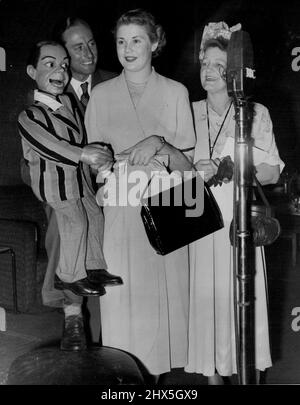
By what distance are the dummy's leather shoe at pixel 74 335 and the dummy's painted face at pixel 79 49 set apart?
0.90 m

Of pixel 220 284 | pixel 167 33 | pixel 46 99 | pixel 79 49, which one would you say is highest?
pixel 167 33

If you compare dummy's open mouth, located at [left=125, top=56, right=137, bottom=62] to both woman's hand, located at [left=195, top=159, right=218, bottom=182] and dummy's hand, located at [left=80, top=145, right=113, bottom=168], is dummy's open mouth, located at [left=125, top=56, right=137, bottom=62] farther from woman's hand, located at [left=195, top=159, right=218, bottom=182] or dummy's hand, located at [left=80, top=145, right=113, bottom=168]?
woman's hand, located at [left=195, top=159, right=218, bottom=182]

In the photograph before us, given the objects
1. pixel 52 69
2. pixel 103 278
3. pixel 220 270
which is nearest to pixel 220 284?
pixel 220 270

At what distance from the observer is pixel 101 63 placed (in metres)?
3.08

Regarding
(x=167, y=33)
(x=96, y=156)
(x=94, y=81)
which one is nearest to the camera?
(x=96, y=156)

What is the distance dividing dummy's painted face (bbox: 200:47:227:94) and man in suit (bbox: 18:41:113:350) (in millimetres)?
492

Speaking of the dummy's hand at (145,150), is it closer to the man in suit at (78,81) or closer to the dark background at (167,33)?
the man in suit at (78,81)

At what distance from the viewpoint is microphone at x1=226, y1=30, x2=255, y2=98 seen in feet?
4.77

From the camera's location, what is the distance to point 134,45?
169cm

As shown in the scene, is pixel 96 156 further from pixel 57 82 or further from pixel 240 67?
pixel 240 67

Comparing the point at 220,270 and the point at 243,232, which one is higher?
the point at 243,232

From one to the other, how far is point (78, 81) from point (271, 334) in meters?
1.86

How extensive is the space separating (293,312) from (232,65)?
235 cm
